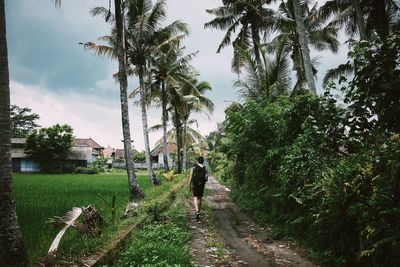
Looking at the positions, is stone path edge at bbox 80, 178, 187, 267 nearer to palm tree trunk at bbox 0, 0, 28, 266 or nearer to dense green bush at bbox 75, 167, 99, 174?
palm tree trunk at bbox 0, 0, 28, 266

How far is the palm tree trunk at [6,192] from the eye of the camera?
176 inches

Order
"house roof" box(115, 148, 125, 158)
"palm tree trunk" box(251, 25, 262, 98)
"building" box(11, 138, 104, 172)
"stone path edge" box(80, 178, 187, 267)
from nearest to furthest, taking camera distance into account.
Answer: "stone path edge" box(80, 178, 187, 267), "palm tree trunk" box(251, 25, 262, 98), "building" box(11, 138, 104, 172), "house roof" box(115, 148, 125, 158)

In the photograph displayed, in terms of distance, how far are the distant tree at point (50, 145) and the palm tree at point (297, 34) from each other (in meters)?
31.0

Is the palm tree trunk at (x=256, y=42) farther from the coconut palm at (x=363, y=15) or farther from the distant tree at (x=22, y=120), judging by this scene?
the distant tree at (x=22, y=120)

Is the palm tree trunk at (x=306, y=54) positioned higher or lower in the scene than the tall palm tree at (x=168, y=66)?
lower

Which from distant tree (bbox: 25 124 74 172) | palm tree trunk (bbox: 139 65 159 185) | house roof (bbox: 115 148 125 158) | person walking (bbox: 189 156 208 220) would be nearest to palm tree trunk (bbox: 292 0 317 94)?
person walking (bbox: 189 156 208 220)

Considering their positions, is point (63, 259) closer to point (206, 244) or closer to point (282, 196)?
point (206, 244)

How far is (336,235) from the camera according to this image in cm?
539

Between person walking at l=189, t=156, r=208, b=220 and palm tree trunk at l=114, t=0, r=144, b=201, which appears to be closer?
person walking at l=189, t=156, r=208, b=220

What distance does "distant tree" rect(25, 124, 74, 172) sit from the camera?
41938mm

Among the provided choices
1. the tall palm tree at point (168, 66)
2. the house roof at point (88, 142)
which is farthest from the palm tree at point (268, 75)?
the house roof at point (88, 142)

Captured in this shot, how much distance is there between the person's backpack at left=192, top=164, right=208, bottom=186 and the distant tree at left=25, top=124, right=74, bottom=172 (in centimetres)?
3656

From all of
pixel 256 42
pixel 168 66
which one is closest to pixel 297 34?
pixel 256 42

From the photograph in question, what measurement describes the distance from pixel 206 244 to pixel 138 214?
252 centimetres
